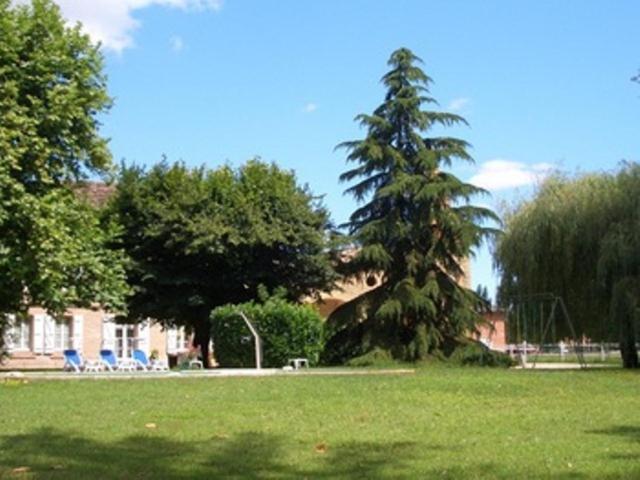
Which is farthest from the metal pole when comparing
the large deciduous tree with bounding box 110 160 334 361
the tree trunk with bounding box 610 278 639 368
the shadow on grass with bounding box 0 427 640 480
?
the shadow on grass with bounding box 0 427 640 480

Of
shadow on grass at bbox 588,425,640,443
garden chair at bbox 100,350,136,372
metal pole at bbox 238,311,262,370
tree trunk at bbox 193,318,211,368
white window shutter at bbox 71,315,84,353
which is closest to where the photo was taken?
shadow on grass at bbox 588,425,640,443

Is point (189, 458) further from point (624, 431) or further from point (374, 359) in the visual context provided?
point (374, 359)

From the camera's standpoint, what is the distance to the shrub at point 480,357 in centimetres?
3300

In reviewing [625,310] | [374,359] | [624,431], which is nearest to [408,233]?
[374,359]

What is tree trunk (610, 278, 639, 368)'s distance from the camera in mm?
26312

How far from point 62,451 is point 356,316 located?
84.5 ft

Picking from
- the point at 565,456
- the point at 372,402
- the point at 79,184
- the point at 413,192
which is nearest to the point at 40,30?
the point at 79,184

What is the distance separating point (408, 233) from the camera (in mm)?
33812

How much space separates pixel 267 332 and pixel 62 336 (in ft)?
77.2

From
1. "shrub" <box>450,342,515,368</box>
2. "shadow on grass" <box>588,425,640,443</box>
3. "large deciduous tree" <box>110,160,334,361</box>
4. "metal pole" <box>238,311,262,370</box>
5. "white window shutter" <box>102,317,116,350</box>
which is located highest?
"large deciduous tree" <box>110,160,334,361</box>

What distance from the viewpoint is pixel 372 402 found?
47.6ft

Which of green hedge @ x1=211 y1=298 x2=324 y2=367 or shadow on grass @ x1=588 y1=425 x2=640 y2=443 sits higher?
green hedge @ x1=211 y1=298 x2=324 y2=367

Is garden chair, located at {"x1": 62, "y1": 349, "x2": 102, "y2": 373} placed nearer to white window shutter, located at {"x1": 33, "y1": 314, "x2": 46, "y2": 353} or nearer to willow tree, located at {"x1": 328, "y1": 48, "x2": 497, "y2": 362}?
willow tree, located at {"x1": 328, "y1": 48, "x2": 497, "y2": 362}

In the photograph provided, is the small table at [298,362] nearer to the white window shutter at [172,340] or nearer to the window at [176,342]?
the window at [176,342]
